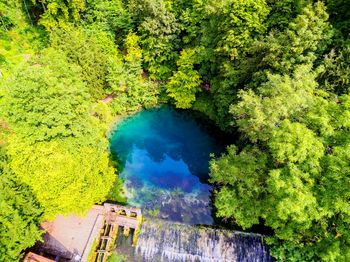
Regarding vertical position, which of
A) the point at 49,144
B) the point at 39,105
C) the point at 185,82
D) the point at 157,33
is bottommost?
the point at 49,144

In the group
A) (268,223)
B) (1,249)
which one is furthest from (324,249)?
(1,249)

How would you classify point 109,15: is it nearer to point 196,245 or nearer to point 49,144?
point 49,144

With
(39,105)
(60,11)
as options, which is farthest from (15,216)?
(60,11)

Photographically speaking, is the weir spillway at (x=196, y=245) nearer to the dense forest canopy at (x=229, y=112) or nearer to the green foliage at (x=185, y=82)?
the dense forest canopy at (x=229, y=112)

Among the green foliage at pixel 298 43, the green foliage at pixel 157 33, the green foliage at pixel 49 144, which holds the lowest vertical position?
the green foliage at pixel 49 144

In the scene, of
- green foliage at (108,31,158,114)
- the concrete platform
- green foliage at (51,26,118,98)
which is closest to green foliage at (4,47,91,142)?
the concrete platform

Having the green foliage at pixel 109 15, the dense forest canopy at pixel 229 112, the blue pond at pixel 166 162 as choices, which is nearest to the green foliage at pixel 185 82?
the dense forest canopy at pixel 229 112
